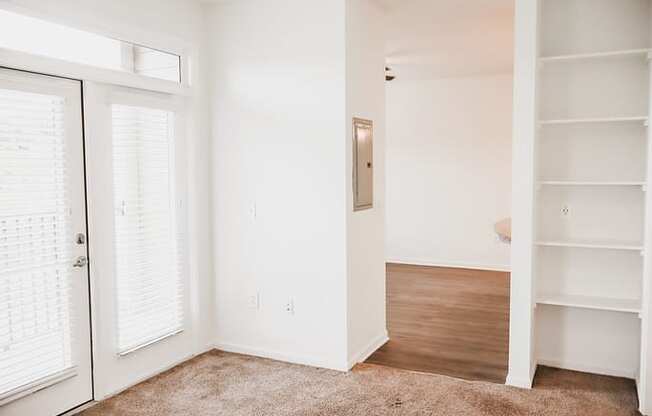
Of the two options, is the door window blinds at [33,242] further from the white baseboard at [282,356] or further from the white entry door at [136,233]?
the white baseboard at [282,356]

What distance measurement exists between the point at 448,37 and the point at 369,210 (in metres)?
2.26

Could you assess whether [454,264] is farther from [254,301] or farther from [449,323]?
[254,301]

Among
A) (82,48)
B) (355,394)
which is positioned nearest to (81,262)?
(82,48)

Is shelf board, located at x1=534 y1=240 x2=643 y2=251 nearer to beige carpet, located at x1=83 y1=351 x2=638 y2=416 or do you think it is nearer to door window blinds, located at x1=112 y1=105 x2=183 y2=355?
beige carpet, located at x1=83 y1=351 x2=638 y2=416

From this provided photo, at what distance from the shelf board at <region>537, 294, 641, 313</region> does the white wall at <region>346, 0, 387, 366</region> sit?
1.27 metres

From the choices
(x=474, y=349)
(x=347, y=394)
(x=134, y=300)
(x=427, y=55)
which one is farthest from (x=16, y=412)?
(x=427, y=55)

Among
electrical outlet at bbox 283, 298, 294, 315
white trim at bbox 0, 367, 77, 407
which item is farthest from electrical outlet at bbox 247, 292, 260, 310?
white trim at bbox 0, 367, 77, 407

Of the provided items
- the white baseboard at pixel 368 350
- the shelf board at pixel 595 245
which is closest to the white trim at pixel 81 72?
the white baseboard at pixel 368 350

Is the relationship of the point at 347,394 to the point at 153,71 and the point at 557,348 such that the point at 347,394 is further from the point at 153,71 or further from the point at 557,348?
the point at 153,71

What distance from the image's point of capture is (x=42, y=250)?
122 inches

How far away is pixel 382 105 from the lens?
457 cm

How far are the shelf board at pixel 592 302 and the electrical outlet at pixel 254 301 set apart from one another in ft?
6.73

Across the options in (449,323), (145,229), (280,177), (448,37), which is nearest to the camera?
(145,229)

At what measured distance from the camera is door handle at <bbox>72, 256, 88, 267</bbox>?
331 cm
